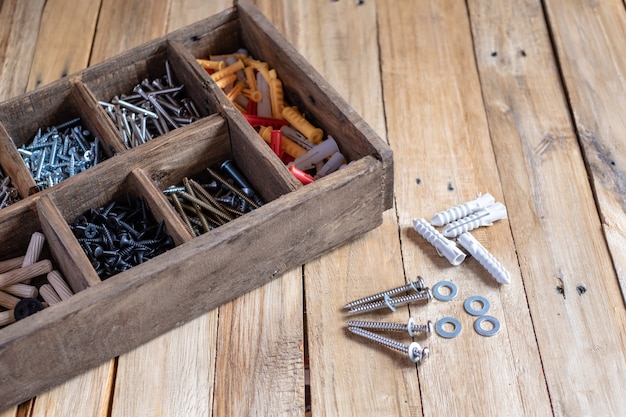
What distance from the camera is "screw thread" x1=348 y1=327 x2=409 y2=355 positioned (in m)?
2.29

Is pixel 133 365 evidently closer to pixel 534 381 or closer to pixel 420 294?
pixel 420 294

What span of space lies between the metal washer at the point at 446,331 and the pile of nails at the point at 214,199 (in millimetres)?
603

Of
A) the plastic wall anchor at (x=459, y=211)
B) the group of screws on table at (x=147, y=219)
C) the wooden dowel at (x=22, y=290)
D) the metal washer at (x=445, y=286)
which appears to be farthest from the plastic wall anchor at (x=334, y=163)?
the wooden dowel at (x=22, y=290)

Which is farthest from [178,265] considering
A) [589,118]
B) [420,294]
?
[589,118]

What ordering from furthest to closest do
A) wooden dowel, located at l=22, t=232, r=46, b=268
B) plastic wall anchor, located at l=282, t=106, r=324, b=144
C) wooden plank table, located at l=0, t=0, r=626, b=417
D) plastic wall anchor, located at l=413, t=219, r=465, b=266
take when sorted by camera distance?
plastic wall anchor, located at l=282, t=106, r=324, b=144, plastic wall anchor, located at l=413, t=219, r=465, b=266, wooden dowel, located at l=22, t=232, r=46, b=268, wooden plank table, located at l=0, t=0, r=626, b=417

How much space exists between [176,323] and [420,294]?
66 centimetres

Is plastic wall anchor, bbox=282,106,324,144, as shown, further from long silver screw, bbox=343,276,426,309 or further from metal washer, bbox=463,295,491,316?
metal washer, bbox=463,295,491,316

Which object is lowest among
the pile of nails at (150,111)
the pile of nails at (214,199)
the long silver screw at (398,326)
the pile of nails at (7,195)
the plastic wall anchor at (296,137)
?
the long silver screw at (398,326)

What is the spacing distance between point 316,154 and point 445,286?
53cm

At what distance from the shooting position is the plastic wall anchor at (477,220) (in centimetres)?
254

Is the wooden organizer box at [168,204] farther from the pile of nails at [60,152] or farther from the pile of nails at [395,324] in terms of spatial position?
A: the pile of nails at [395,324]

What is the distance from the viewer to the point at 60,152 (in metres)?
2.63

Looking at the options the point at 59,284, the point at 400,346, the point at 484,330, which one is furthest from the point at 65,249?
the point at 484,330

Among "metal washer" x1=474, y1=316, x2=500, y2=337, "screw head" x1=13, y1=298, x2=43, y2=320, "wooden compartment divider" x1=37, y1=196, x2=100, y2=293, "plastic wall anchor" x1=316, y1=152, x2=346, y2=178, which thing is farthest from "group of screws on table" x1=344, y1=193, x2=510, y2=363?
"screw head" x1=13, y1=298, x2=43, y2=320
